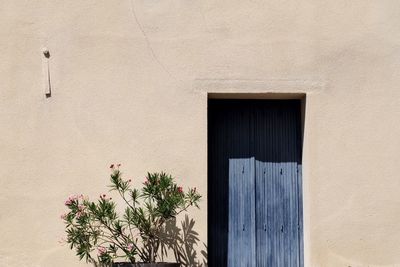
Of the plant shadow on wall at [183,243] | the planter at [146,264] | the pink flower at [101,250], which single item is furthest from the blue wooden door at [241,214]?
the pink flower at [101,250]

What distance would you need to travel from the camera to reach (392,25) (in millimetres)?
9023

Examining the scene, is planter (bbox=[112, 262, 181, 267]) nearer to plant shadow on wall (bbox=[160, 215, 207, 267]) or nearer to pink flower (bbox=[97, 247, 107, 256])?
pink flower (bbox=[97, 247, 107, 256])

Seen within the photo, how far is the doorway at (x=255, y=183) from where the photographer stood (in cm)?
897

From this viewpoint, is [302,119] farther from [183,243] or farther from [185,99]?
[183,243]

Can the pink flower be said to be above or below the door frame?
below

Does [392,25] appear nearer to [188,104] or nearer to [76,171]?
[188,104]

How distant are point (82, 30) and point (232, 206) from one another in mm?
2190

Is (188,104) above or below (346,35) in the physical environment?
below

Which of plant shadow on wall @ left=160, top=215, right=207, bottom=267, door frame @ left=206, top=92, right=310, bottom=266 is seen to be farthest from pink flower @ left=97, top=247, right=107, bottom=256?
door frame @ left=206, top=92, right=310, bottom=266

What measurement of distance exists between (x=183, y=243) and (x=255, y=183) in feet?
3.05

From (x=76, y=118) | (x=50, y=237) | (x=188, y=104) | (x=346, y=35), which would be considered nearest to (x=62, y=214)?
(x=50, y=237)

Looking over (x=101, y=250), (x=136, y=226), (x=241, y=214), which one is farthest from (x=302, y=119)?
(x=101, y=250)

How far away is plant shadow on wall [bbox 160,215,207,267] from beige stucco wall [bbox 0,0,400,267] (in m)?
0.09

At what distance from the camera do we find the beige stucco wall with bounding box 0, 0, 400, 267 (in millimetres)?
8719
